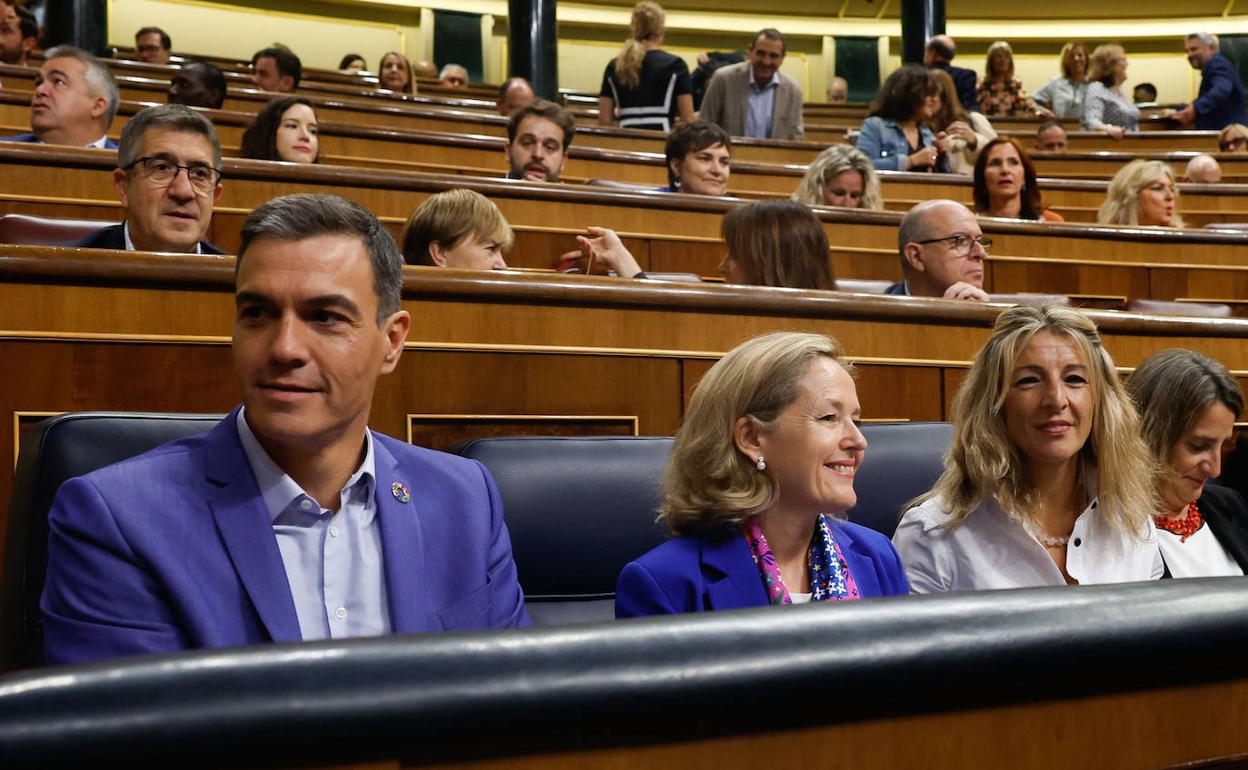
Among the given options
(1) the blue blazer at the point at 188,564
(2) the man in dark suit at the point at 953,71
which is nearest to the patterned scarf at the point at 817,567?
(1) the blue blazer at the point at 188,564

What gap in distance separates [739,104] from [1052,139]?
1.31 m

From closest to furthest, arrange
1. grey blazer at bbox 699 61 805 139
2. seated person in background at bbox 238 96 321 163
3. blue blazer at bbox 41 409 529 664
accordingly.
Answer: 1. blue blazer at bbox 41 409 529 664
2. seated person in background at bbox 238 96 321 163
3. grey blazer at bbox 699 61 805 139

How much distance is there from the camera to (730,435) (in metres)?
1.10

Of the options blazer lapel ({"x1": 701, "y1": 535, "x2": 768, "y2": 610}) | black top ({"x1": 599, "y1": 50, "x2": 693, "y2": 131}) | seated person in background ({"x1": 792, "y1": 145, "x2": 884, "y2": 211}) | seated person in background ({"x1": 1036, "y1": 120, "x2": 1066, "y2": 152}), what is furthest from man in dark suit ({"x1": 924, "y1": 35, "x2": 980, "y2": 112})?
blazer lapel ({"x1": 701, "y1": 535, "x2": 768, "y2": 610})

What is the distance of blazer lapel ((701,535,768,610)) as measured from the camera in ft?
3.32

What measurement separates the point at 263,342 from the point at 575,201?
6.07ft

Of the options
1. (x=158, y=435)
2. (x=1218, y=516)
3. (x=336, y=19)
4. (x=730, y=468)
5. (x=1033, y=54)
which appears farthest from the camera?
(x=1033, y=54)

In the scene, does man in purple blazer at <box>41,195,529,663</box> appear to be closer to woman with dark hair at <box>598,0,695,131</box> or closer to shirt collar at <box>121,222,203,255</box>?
shirt collar at <box>121,222,203,255</box>

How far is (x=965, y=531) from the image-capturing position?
1228 mm

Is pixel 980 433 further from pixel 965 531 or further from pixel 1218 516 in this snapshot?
pixel 1218 516

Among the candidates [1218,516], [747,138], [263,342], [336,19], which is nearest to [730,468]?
[263,342]

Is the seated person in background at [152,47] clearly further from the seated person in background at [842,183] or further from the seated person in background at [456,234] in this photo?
the seated person in background at [456,234]

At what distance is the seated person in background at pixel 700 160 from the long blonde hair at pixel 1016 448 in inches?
64.6

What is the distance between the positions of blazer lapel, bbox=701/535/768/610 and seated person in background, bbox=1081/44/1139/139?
4653 millimetres
